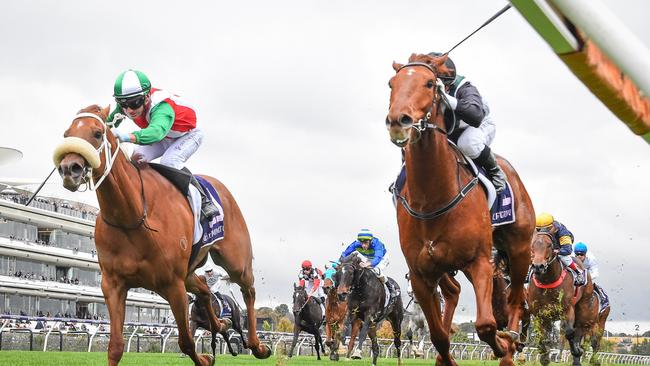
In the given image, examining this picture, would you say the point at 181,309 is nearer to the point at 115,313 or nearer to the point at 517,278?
the point at 115,313

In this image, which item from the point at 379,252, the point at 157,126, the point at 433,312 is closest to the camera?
the point at 433,312

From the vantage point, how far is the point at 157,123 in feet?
30.0

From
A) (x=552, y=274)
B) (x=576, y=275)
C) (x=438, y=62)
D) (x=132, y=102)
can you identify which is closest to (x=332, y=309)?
(x=576, y=275)

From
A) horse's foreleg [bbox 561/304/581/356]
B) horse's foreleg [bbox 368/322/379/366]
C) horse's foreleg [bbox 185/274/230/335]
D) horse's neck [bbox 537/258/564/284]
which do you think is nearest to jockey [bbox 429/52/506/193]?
horse's foreleg [bbox 185/274/230/335]

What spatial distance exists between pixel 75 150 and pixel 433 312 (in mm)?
3296

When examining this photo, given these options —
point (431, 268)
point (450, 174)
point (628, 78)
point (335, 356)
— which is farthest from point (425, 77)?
point (335, 356)

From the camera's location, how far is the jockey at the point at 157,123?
29.8 feet

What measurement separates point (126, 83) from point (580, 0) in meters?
8.41

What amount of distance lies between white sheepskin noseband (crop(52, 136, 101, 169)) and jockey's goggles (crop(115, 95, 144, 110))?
188 cm

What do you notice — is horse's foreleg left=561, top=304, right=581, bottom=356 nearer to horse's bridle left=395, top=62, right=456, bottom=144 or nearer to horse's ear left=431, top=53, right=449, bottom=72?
horse's bridle left=395, top=62, right=456, bottom=144

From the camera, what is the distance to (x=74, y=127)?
7855 mm

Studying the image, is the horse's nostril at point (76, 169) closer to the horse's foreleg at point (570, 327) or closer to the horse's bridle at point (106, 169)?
the horse's bridle at point (106, 169)

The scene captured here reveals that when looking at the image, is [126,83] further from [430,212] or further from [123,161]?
[430,212]

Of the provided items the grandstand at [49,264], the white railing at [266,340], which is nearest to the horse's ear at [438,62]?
the white railing at [266,340]
